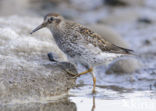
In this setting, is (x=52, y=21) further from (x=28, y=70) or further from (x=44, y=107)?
(x=44, y=107)

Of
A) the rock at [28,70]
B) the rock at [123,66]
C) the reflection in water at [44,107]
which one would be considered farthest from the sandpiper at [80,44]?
the rock at [123,66]

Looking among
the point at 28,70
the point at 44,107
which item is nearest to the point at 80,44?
the point at 28,70

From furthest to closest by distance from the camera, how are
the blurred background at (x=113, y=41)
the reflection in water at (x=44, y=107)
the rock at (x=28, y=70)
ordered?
1. the blurred background at (x=113, y=41)
2. the rock at (x=28, y=70)
3. the reflection in water at (x=44, y=107)

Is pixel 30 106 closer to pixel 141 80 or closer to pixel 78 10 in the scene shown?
pixel 141 80

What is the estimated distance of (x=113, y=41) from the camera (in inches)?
418

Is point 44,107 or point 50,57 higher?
point 50,57

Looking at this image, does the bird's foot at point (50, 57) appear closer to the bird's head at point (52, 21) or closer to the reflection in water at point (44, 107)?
the bird's head at point (52, 21)

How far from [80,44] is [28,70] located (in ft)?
3.85

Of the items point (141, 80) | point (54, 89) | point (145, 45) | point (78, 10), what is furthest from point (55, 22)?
point (78, 10)

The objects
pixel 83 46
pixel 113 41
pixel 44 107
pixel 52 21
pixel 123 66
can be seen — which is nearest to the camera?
pixel 44 107

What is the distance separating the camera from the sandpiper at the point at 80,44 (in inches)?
294

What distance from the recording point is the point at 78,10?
1600 centimetres

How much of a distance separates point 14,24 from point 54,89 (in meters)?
2.91

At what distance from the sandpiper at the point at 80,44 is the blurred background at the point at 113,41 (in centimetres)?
72
